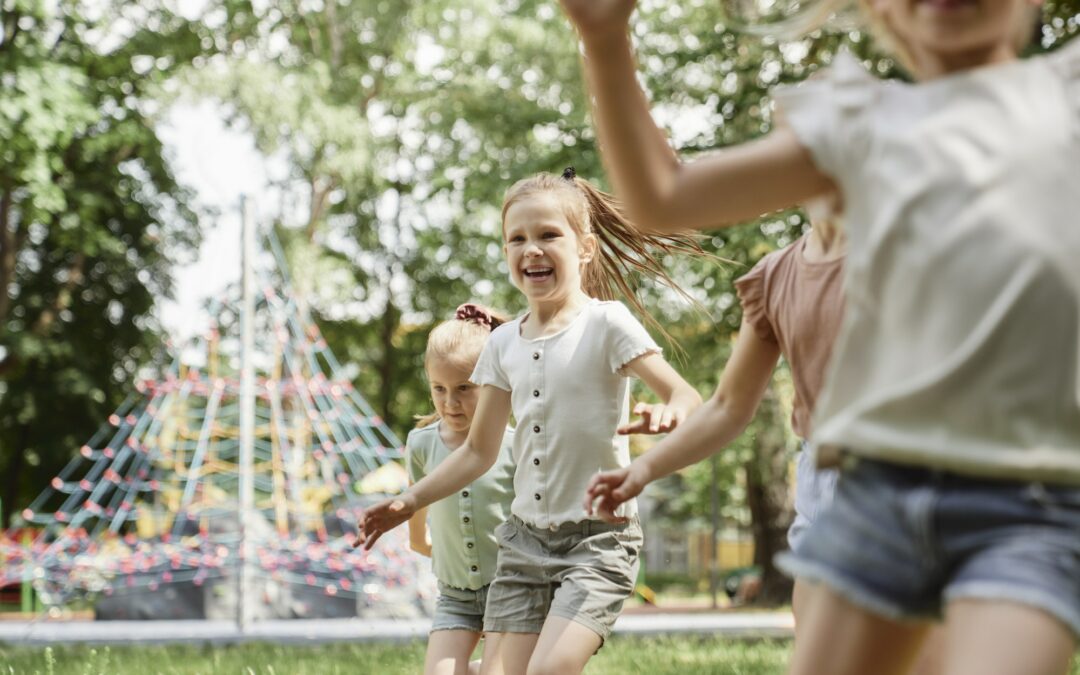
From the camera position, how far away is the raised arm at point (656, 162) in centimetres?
176

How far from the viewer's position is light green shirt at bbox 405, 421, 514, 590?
4715mm

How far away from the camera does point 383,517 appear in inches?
145

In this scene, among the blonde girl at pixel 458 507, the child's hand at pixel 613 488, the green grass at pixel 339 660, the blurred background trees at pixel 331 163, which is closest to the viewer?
the child's hand at pixel 613 488

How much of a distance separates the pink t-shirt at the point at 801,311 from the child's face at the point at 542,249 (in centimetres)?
124

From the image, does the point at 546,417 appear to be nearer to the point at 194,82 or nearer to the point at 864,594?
the point at 864,594

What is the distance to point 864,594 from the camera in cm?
176

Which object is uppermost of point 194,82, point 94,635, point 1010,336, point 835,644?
point 194,82

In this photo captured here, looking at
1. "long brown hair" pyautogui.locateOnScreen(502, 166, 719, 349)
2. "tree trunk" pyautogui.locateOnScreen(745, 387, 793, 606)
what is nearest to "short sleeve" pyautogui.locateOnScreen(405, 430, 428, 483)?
"long brown hair" pyautogui.locateOnScreen(502, 166, 719, 349)

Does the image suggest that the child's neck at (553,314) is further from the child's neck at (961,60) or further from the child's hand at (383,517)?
the child's neck at (961,60)

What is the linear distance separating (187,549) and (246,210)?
11.6ft

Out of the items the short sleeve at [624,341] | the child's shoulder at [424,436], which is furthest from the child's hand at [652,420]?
the child's shoulder at [424,436]

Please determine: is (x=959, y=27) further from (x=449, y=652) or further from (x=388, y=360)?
(x=388, y=360)

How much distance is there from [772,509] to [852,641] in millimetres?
16189

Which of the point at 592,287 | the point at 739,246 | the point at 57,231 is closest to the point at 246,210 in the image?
the point at 739,246
